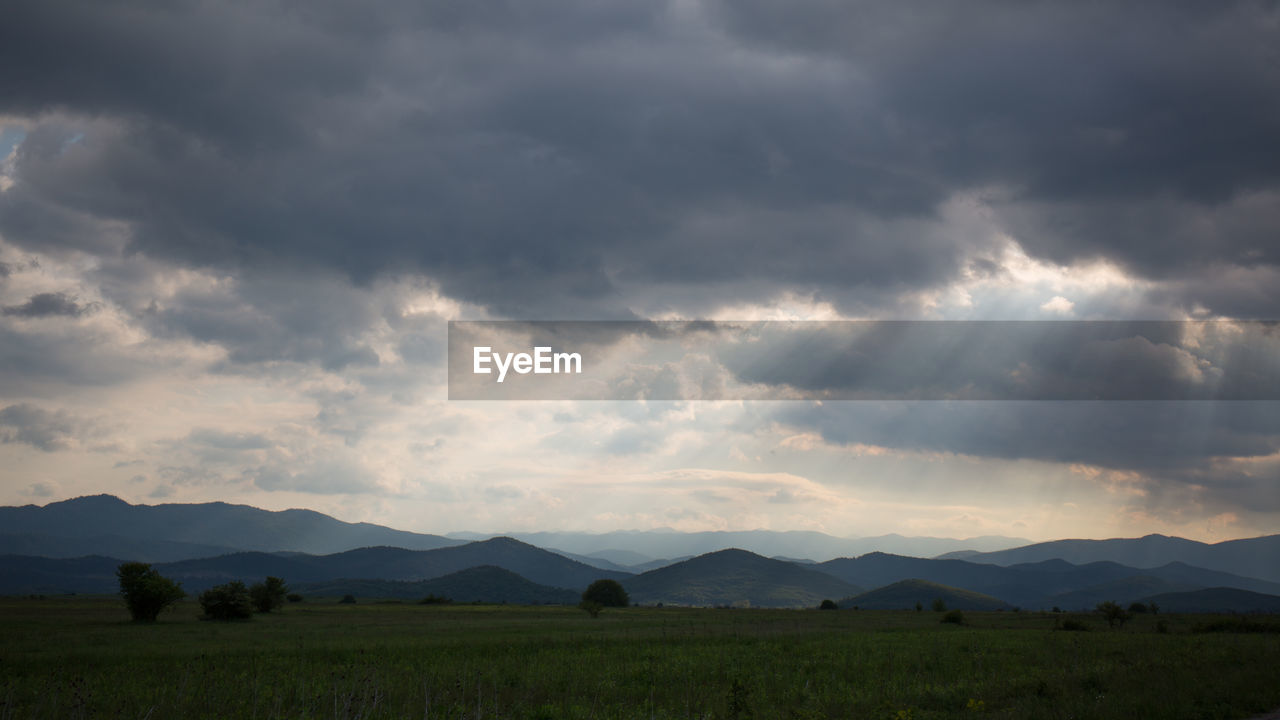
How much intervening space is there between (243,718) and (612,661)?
22880 mm

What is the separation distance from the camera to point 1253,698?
2466 cm

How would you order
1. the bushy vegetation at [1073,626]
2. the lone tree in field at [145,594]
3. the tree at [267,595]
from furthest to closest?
the tree at [267,595] < the lone tree in field at [145,594] < the bushy vegetation at [1073,626]

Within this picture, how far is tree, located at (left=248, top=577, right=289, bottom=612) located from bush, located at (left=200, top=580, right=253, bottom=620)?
17103 mm

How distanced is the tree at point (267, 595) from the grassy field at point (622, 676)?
47.4m

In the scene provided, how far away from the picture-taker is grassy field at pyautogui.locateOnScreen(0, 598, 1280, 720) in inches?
1023

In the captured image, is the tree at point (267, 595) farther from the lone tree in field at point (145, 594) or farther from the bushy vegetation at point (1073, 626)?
the bushy vegetation at point (1073, 626)

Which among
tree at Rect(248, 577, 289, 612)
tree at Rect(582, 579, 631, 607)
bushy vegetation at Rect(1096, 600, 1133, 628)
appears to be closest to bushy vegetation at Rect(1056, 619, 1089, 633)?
bushy vegetation at Rect(1096, 600, 1133, 628)

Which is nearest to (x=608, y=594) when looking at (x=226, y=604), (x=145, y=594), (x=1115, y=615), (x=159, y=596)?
(x=226, y=604)

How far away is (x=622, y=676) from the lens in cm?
3706

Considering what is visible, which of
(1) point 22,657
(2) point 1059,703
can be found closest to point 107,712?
(1) point 22,657

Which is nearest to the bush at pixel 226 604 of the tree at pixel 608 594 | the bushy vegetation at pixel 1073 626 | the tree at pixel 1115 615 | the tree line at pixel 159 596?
the tree line at pixel 159 596

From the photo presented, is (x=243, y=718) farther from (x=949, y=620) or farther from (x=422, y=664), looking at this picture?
(x=949, y=620)

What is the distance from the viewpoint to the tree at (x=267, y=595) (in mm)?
106312

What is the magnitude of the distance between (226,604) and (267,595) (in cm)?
2217
